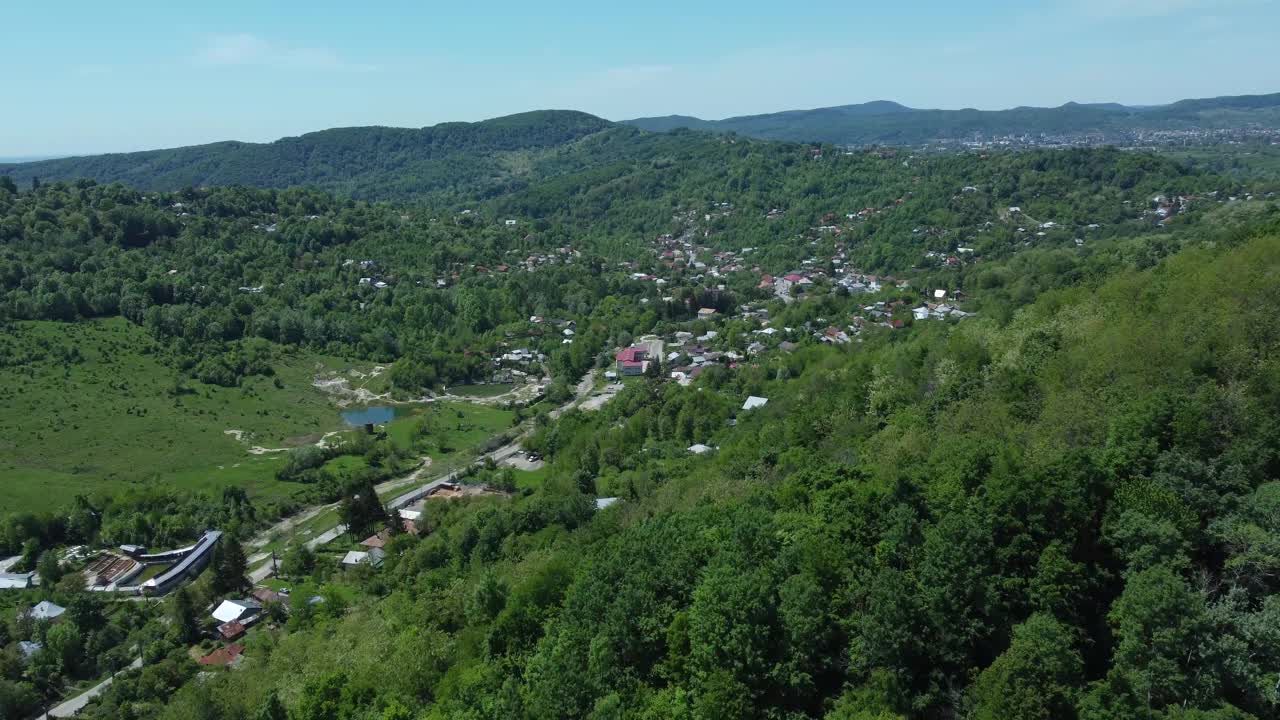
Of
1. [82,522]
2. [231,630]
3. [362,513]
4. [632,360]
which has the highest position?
[632,360]

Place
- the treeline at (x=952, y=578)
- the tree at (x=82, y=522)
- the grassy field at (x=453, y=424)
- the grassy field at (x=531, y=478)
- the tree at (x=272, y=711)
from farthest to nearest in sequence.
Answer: the grassy field at (x=453, y=424) < the grassy field at (x=531, y=478) < the tree at (x=82, y=522) < the tree at (x=272, y=711) < the treeline at (x=952, y=578)

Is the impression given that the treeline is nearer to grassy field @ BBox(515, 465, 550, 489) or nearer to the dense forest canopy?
the dense forest canopy

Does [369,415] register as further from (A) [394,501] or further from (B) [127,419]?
(A) [394,501]

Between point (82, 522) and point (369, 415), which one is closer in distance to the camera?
point (82, 522)

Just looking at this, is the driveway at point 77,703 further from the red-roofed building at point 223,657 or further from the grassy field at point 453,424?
the grassy field at point 453,424

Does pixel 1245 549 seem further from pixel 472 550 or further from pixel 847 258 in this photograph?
pixel 847 258

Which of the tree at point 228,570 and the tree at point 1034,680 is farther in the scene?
the tree at point 228,570

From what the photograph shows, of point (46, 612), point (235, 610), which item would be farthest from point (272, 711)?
point (46, 612)

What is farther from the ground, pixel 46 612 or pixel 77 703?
pixel 46 612

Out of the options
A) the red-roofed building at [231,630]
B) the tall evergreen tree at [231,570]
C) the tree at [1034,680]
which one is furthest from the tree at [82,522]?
the tree at [1034,680]
